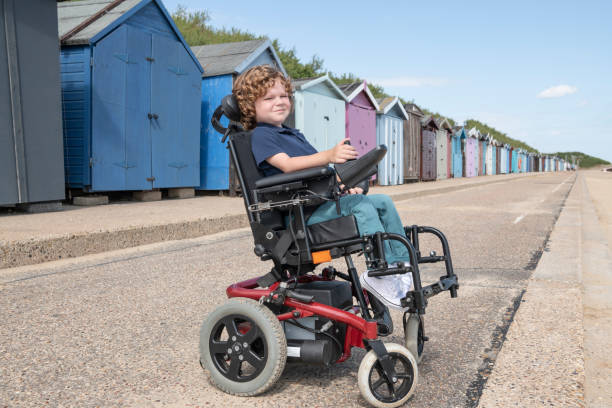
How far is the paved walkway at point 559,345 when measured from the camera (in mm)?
2016

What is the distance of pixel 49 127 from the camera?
7422 millimetres

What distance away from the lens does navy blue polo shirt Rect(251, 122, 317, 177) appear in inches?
86.0

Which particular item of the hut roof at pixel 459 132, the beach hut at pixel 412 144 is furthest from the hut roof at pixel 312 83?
the hut roof at pixel 459 132

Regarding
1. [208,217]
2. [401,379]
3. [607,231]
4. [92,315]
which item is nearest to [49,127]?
[208,217]

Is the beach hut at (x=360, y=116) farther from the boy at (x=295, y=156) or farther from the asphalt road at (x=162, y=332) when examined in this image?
the boy at (x=295, y=156)

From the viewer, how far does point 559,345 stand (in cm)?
255

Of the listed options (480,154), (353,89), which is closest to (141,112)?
(353,89)

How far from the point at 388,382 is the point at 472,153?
4099 cm

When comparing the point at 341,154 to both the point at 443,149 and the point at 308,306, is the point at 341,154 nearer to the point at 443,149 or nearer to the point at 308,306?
the point at 308,306

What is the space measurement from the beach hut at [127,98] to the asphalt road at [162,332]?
4200 millimetres

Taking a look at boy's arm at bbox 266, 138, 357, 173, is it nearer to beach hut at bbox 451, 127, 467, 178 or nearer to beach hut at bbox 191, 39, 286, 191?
beach hut at bbox 191, 39, 286, 191

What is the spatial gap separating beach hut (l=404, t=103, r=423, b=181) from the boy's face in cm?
2162

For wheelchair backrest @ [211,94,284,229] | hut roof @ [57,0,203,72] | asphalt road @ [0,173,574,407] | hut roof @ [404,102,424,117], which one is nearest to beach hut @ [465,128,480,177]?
hut roof @ [404,102,424,117]

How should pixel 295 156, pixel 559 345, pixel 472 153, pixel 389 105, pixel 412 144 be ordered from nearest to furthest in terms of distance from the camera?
pixel 295 156
pixel 559 345
pixel 389 105
pixel 412 144
pixel 472 153
